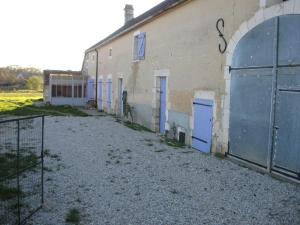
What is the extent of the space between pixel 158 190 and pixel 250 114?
2871mm

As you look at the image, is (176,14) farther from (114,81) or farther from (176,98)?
(114,81)

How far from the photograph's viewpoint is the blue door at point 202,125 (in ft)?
→ 31.2

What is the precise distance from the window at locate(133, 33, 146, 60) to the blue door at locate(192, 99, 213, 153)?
5.65m

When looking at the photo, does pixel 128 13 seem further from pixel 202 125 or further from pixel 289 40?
pixel 289 40

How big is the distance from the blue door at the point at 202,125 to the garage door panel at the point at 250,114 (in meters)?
1.06

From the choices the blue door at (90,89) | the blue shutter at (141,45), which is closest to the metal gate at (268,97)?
the blue shutter at (141,45)

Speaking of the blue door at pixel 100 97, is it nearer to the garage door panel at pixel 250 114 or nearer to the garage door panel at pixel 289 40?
the garage door panel at pixel 250 114

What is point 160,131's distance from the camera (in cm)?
1362

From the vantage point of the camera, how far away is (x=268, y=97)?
288 inches

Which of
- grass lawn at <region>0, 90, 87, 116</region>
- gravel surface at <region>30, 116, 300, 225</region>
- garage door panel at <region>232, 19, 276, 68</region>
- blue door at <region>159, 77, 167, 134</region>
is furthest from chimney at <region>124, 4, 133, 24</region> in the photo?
garage door panel at <region>232, 19, 276, 68</region>

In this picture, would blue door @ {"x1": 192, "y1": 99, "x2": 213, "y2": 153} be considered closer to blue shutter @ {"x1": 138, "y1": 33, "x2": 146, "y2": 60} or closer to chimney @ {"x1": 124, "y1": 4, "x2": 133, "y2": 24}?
blue shutter @ {"x1": 138, "y1": 33, "x2": 146, "y2": 60}

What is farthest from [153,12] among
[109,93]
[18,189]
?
[18,189]

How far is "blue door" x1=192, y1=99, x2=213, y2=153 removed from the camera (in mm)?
9508

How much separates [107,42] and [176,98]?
11.8 meters
